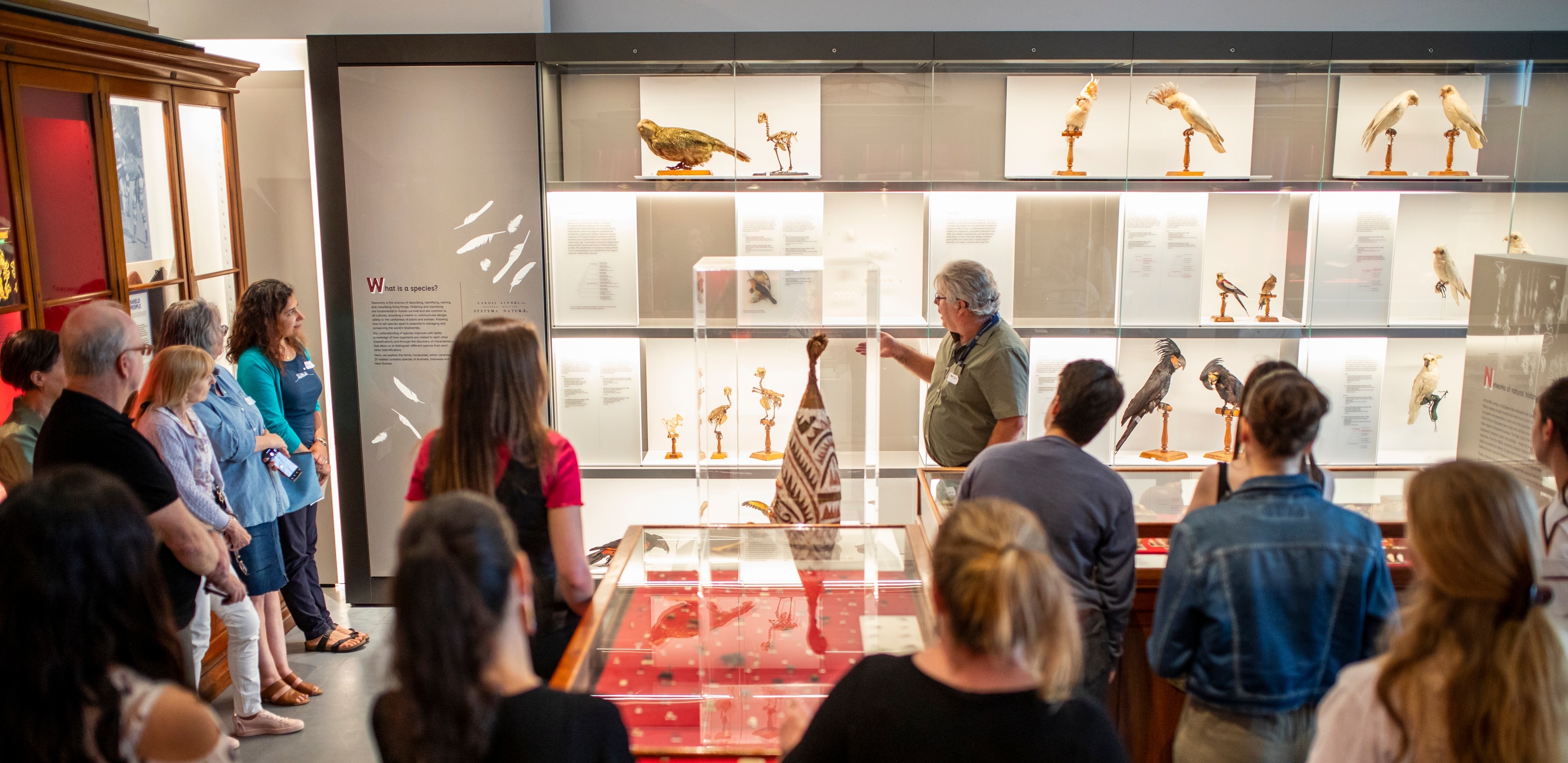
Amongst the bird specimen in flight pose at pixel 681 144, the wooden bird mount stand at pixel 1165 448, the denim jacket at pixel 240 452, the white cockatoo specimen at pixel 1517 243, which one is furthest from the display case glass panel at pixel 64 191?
the white cockatoo specimen at pixel 1517 243

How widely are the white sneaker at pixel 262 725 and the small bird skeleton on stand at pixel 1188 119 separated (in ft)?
12.8

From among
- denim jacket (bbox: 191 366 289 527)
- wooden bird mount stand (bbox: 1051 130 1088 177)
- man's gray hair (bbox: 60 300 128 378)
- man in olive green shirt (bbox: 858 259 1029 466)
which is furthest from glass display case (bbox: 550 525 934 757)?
wooden bird mount stand (bbox: 1051 130 1088 177)

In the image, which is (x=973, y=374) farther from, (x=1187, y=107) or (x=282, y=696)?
(x=282, y=696)

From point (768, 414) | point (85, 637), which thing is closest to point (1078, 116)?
point (768, 414)

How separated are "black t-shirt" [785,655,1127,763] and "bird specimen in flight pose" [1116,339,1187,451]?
Result: 296 cm

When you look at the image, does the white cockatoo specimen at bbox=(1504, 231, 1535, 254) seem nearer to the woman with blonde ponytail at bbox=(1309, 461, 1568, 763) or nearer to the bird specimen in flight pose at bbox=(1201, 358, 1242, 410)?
the bird specimen in flight pose at bbox=(1201, 358, 1242, 410)

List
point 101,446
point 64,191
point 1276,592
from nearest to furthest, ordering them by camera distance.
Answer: point 1276,592, point 101,446, point 64,191

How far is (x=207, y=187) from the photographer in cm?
390

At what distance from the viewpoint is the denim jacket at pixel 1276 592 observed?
1.75 meters

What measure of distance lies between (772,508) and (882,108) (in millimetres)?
1901

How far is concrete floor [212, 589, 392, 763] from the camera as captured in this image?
3.24 meters

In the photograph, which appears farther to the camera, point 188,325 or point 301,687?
point 301,687

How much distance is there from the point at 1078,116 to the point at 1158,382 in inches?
44.7

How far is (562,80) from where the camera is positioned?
397 centimetres
